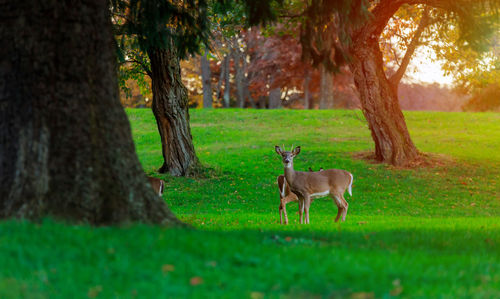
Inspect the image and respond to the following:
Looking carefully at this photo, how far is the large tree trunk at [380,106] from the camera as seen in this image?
21484 millimetres

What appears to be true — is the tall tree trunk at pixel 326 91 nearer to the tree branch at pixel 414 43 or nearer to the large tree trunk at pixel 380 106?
the tree branch at pixel 414 43

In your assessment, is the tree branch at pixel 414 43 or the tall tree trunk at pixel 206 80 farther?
the tall tree trunk at pixel 206 80

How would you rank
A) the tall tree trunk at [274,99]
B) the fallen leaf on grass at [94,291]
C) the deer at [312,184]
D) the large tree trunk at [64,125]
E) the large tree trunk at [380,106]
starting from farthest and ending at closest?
the tall tree trunk at [274,99]
the large tree trunk at [380,106]
the deer at [312,184]
the large tree trunk at [64,125]
the fallen leaf on grass at [94,291]

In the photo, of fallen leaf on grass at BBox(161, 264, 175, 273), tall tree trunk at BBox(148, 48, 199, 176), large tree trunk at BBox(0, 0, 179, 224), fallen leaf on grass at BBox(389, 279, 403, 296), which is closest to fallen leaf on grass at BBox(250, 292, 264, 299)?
fallen leaf on grass at BBox(161, 264, 175, 273)

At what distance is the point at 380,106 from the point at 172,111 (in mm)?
7970

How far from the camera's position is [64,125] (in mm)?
7176

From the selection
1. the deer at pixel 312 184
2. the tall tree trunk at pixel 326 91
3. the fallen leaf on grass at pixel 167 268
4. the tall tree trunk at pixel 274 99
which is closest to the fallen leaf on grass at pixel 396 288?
the fallen leaf on grass at pixel 167 268

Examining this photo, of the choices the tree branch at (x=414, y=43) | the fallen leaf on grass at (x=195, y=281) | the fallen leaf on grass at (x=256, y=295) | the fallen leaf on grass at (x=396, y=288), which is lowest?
the fallen leaf on grass at (x=396, y=288)

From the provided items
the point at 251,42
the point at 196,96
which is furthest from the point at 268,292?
the point at 196,96

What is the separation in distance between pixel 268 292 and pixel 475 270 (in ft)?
8.54

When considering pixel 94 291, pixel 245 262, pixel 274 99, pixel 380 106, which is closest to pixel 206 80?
pixel 274 99

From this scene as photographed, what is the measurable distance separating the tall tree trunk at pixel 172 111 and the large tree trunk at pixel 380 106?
22.1ft

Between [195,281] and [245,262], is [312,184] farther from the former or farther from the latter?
[195,281]

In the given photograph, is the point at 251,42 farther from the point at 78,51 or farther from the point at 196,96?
the point at 78,51
